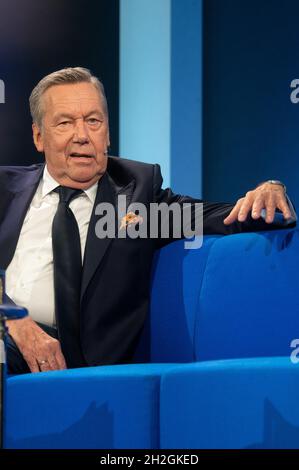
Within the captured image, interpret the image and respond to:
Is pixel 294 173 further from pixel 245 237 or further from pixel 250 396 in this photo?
pixel 250 396

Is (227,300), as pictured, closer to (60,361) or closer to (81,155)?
(60,361)

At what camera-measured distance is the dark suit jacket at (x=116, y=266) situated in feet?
7.70

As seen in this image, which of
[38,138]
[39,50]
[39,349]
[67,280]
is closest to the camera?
[39,349]

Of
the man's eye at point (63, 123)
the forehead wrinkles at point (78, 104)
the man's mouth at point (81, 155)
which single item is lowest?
the man's mouth at point (81, 155)

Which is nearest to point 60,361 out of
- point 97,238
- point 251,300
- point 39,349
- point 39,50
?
point 39,349

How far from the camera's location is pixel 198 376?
1669 mm

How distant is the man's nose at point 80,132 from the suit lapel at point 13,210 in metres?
0.18

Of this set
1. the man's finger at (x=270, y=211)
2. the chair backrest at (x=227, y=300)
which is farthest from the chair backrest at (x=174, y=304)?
the man's finger at (x=270, y=211)

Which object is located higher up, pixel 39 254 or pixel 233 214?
pixel 233 214

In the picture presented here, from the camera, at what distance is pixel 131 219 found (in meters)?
2.45

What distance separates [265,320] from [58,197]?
722 millimetres

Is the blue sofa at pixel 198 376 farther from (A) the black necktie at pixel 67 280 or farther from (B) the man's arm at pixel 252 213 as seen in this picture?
(A) the black necktie at pixel 67 280

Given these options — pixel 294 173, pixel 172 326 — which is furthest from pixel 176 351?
pixel 294 173

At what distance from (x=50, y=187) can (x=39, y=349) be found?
0.57 m
